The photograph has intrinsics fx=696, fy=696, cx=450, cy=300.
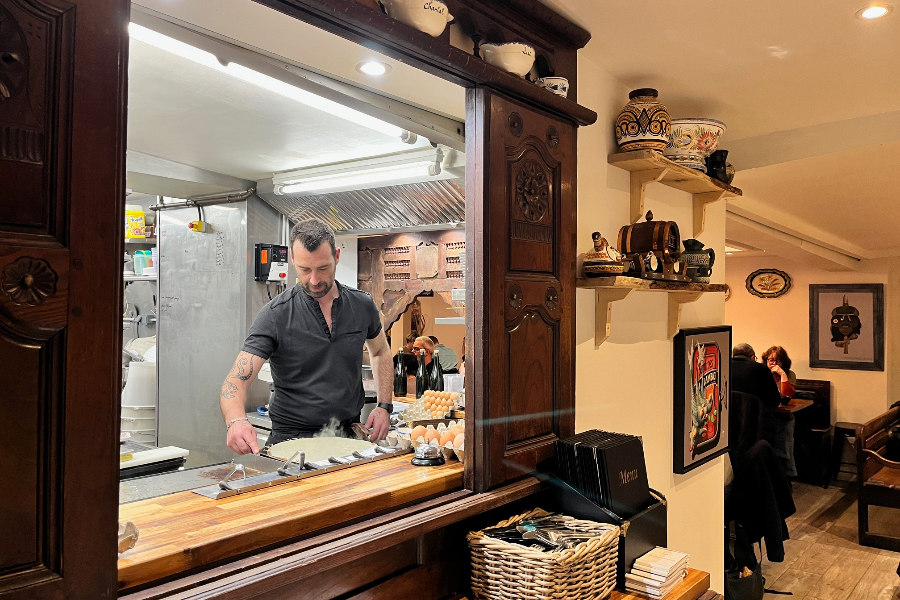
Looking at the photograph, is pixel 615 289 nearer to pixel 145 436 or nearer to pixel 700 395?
pixel 700 395

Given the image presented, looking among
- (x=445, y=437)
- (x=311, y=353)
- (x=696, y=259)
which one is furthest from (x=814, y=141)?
(x=311, y=353)

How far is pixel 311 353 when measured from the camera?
8.83 ft

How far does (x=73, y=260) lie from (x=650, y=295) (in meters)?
2.22

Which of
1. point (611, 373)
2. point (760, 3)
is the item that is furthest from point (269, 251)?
point (760, 3)

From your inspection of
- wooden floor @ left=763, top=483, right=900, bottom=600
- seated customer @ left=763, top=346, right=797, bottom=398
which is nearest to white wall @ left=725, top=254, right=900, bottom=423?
seated customer @ left=763, top=346, right=797, bottom=398

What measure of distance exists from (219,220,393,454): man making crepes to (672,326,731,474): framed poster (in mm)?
1253

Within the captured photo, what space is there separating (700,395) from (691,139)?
3.81 feet

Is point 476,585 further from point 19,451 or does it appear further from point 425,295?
point 425,295

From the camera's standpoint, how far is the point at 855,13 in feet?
6.68

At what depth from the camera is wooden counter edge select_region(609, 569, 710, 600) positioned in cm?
186

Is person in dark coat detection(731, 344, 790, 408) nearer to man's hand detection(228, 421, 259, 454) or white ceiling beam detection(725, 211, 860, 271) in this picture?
white ceiling beam detection(725, 211, 860, 271)

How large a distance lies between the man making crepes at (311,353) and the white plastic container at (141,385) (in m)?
0.64

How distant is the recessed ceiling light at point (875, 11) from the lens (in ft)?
6.50

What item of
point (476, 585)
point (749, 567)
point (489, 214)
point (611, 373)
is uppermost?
point (489, 214)
